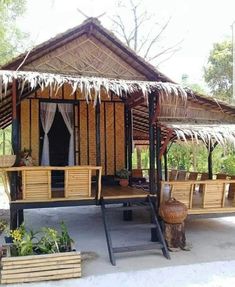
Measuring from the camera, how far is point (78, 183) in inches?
295

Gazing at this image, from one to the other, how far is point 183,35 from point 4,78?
20.9 meters

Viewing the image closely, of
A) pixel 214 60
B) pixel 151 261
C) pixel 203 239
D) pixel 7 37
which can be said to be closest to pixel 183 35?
pixel 214 60

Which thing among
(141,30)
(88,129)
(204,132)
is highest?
(141,30)

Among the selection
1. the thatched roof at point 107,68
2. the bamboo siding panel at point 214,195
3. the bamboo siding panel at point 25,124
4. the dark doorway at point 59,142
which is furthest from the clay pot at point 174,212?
the bamboo siding panel at point 25,124

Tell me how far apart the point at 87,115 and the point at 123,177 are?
6.27 ft

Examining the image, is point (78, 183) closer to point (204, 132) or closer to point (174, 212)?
point (174, 212)

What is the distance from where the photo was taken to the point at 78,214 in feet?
38.7

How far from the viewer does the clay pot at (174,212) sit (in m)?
7.37

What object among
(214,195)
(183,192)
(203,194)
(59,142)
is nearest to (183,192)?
(183,192)

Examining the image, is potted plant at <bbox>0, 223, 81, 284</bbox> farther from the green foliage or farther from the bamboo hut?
the bamboo hut

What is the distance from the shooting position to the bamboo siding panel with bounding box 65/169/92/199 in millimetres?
7395

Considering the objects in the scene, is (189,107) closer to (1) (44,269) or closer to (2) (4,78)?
(2) (4,78)

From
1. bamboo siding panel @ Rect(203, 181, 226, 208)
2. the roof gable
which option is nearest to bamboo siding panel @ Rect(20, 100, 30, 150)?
the roof gable

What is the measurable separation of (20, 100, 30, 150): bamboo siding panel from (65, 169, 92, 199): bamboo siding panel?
2753 millimetres
